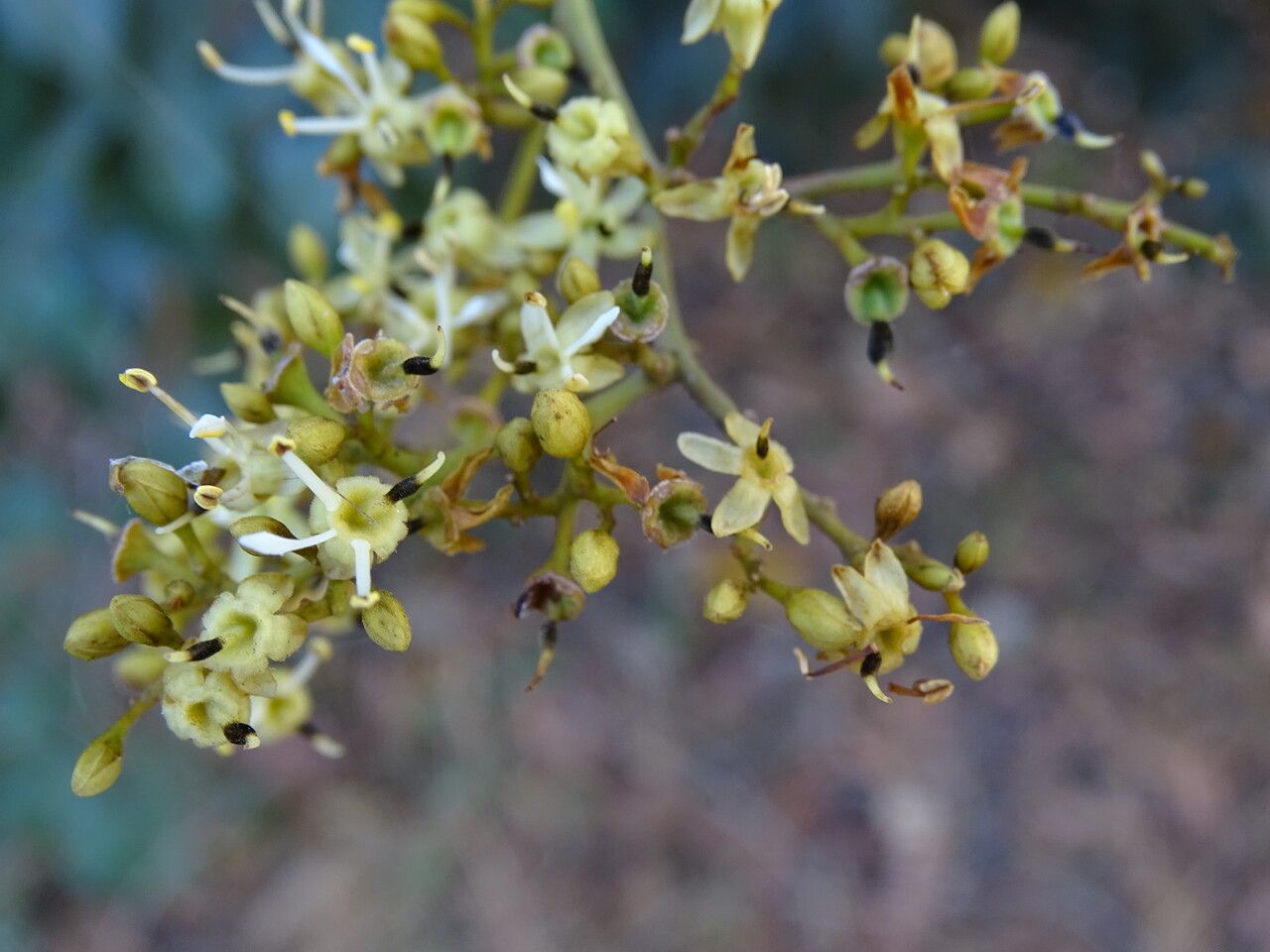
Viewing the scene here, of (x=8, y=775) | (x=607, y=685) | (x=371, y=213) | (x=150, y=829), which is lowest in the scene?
(x=607, y=685)

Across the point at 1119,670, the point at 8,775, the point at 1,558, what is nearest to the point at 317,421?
the point at 8,775

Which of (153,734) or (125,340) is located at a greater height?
(125,340)

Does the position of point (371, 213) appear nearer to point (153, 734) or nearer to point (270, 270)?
point (270, 270)

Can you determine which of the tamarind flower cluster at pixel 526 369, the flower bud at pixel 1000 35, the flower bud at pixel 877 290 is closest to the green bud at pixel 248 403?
the tamarind flower cluster at pixel 526 369

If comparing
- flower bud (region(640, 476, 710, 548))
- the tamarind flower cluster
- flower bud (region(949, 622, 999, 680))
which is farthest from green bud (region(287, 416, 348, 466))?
flower bud (region(949, 622, 999, 680))

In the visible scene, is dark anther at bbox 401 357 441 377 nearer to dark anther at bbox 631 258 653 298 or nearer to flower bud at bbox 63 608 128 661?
dark anther at bbox 631 258 653 298

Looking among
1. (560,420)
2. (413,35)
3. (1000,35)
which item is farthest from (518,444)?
(1000,35)
